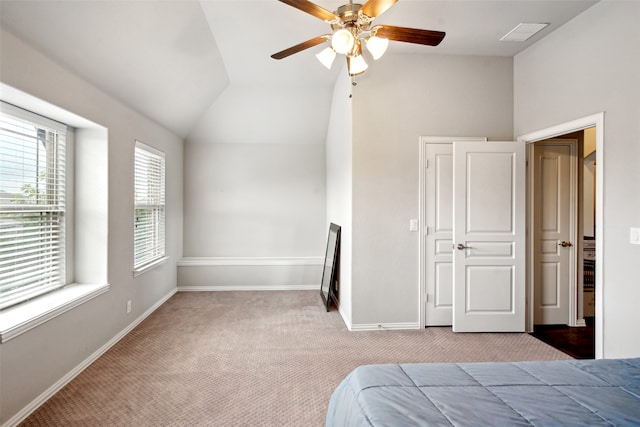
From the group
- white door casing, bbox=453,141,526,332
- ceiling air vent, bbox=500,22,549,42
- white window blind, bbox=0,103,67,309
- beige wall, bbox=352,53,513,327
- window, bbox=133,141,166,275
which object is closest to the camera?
white window blind, bbox=0,103,67,309

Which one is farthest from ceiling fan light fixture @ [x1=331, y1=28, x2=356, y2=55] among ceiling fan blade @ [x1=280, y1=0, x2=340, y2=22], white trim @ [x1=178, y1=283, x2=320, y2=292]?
white trim @ [x1=178, y1=283, x2=320, y2=292]

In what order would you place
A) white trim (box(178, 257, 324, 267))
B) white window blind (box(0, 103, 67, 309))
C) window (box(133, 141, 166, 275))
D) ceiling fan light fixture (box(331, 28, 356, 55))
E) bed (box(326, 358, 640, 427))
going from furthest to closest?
white trim (box(178, 257, 324, 267)) → window (box(133, 141, 166, 275)) → white window blind (box(0, 103, 67, 309)) → ceiling fan light fixture (box(331, 28, 356, 55)) → bed (box(326, 358, 640, 427))

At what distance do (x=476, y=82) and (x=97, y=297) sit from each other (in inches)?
169

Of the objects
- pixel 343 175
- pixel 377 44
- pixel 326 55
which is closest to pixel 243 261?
pixel 343 175

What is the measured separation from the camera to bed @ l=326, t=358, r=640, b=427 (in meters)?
1.21

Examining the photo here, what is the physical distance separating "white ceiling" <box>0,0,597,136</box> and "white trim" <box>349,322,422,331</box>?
9.48ft

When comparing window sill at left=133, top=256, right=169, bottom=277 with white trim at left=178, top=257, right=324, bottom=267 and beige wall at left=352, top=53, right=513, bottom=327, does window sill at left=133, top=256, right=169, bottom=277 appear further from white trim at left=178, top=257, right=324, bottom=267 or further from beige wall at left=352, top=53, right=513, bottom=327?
beige wall at left=352, top=53, right=513, bottom=327

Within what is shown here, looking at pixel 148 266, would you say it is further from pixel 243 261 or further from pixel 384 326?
pixel 384 326

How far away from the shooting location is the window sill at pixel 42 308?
2.15m

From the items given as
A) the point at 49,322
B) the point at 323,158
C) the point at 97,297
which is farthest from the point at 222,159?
the point at 49,322

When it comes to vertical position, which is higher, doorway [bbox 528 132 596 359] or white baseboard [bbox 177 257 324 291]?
doorway [bbox 528 132 596 359]

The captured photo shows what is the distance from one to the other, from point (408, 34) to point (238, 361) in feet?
9.14

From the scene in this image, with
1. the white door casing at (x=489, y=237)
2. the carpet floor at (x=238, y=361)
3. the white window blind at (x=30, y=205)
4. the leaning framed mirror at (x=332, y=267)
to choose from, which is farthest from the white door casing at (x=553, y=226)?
the white window blind at (x=30, y=205)

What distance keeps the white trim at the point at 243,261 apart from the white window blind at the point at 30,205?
243 cm
